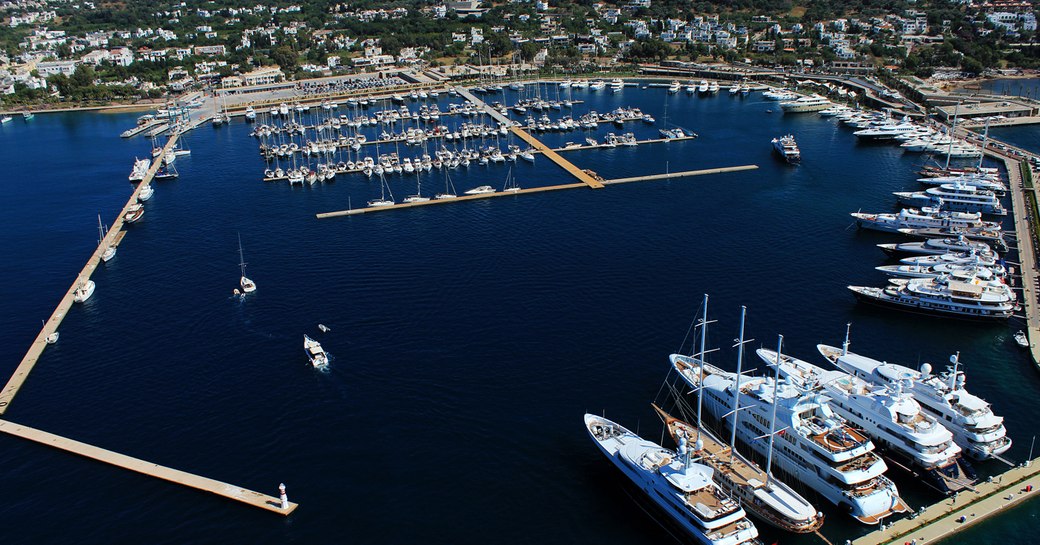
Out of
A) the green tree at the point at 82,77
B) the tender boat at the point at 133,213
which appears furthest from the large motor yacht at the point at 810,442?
the green tree at the point at 82,77

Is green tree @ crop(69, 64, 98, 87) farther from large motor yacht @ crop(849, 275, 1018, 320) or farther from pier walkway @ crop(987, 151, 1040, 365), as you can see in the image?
pier walkway @ crop(987, 151, 1040, 365)

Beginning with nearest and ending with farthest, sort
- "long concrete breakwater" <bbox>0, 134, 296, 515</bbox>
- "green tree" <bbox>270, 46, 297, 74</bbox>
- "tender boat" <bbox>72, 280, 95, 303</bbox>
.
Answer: "long concrete breakwater" <bbox>0, 134, 296, 515</bbox>, "tender boat" <bbox>72, 280, 95, 303</bbox>, "green tree" <bbox>270, 46, 297, 74</bbox>

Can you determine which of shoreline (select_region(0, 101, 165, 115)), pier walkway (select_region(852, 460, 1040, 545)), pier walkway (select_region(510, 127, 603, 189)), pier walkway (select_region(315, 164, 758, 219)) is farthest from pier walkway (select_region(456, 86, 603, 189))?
shoreline (select_region(0, 101, 165, 115))

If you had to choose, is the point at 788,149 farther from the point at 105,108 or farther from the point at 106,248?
the point at 105,108

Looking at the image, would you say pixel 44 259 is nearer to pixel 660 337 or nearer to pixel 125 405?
pixel 125 405

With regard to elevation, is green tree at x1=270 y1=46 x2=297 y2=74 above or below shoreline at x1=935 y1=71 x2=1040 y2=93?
above
